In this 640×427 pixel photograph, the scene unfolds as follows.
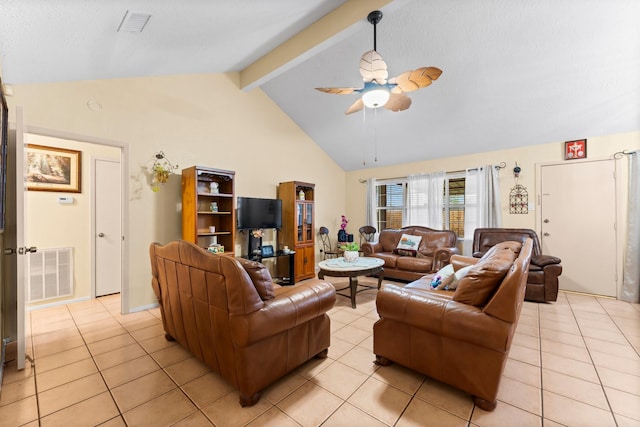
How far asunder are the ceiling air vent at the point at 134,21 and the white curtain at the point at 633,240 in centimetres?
607

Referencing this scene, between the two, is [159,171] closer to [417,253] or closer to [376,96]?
[376,96]

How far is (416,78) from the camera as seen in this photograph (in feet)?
7.81

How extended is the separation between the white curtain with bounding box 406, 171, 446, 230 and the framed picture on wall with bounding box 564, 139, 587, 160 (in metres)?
1.79

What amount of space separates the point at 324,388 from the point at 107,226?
158 inches

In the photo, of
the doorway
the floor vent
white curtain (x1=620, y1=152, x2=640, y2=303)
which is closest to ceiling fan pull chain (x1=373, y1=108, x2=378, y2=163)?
white curtain (x1=620, y1=152, x2=640, y2=303)

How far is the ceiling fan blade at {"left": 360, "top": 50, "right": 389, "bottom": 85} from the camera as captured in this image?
7.76ft

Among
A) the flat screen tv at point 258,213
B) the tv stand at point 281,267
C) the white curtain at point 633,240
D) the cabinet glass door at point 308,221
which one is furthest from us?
the cabinet glass door at point 308,221

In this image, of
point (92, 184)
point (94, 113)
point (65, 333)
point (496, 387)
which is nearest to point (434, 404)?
point (496, 387)

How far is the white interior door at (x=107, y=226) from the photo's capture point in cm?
392

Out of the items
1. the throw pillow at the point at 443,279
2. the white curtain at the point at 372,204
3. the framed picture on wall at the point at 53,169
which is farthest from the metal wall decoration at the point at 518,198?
the framed picture on wall at the point at 53,169

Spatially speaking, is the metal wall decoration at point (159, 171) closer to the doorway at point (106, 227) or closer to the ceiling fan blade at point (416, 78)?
the doorway at point (106, 227)

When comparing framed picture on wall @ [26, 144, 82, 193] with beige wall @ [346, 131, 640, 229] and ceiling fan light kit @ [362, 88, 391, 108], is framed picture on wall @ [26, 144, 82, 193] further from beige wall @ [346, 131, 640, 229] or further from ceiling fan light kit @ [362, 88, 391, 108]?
beige wall @ [346, 131, 640, 229]

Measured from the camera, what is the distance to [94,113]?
3064 mm

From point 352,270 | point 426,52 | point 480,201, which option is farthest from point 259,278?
point 480,201
